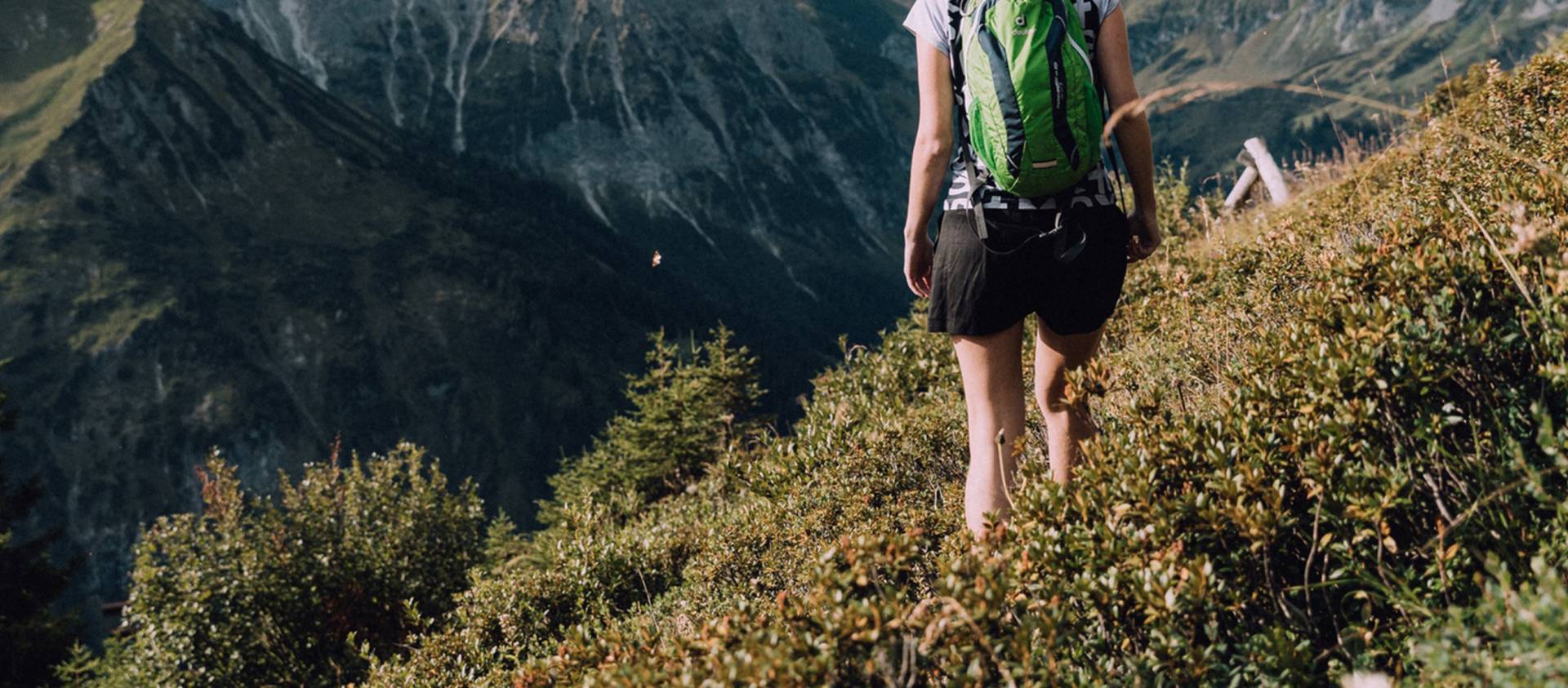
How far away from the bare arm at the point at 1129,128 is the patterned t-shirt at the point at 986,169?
5 centimetres

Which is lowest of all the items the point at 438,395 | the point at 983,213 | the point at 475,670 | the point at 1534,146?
the point at 438,395

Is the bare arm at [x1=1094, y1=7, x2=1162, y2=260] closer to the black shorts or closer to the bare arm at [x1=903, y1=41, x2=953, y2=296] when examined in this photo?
the black shorts

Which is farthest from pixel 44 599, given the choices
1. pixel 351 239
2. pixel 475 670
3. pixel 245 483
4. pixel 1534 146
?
pixel 351 239

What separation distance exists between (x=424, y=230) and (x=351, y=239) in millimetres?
Answer: 10186

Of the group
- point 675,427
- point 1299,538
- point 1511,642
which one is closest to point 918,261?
point 1299,538

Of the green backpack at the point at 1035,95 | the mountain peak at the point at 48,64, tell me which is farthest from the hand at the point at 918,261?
the mountain peak at the point at 48,64

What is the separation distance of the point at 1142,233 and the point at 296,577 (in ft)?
60.2

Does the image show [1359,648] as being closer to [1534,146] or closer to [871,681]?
[871,681]

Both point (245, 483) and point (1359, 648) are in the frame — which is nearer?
point (1359, 648)

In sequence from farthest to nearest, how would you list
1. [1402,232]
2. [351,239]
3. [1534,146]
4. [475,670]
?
[351,239]
[475,670]
[1534,146]
[1402,232]

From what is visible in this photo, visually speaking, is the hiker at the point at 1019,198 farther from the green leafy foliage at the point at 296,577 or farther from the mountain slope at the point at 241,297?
the mountain slope at the point at 241,297

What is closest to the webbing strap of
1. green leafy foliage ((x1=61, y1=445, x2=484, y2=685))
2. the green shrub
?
the green shrub

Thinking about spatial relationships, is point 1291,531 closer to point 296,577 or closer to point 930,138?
point 930,138

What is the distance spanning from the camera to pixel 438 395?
12125 centimetres
